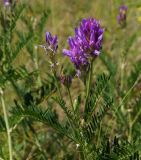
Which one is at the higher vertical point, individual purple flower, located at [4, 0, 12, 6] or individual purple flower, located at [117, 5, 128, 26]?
individual purple flower, located at [4, 0, 12, 6]

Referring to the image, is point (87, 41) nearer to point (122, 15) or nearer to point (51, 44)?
point (51, 44)

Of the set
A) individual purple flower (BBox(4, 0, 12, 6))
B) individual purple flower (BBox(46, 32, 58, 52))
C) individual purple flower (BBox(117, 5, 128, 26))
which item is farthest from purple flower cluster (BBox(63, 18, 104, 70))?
individual purple flower (BBox(117, 5, 128, 26))

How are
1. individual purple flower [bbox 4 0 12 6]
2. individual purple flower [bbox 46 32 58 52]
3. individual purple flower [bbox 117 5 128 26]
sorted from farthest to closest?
individual purple flower [bbox 117 5 128 26] → individual purple flower [bbox 4 0 12 6] → individual purple flower [bbox 46 32 58 52]

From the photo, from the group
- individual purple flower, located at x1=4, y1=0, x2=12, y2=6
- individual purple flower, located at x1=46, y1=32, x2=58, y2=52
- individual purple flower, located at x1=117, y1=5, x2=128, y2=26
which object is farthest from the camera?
individual purple flower, located at x1=117, y1=5, x2=128, y2=26

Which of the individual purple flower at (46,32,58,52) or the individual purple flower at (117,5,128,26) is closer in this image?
the individual purple flower at (46,32,58,52)

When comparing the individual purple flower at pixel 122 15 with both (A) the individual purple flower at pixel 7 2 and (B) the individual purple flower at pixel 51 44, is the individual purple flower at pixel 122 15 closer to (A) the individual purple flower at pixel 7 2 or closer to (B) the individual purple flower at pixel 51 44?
(A) the individual purple flower at pixel 7 2

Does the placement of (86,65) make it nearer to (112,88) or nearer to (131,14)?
(112,88)

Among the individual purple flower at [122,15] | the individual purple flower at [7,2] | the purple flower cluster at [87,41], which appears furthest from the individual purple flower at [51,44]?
the individual purple flower at [122,15]

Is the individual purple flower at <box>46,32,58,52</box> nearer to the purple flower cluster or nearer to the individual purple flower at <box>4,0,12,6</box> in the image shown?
the purple flower cluster

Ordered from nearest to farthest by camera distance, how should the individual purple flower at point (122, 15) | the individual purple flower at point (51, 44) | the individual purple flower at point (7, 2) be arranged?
the individual purple flower at point (51, 44) < the individual purple flower at point (7, 2) < the individual purple flower at point (122, 15)
